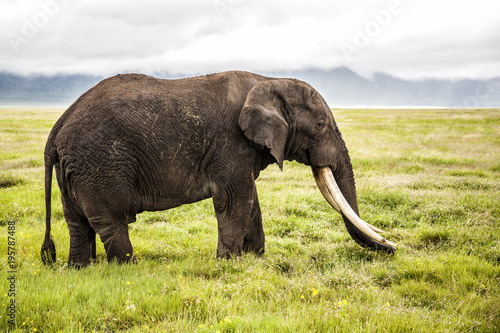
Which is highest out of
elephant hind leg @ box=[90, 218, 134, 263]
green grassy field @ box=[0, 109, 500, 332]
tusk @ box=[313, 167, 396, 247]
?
tusk @ box=[313, 167, 396, 247]

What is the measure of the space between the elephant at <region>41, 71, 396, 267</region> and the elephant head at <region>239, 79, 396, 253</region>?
0.6 inches

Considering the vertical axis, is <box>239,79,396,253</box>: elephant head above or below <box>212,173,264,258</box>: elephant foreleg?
above

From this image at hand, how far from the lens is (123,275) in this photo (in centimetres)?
544

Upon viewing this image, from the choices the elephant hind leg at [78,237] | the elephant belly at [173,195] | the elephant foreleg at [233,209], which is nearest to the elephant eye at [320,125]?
the elephant foreleg at [233,209]

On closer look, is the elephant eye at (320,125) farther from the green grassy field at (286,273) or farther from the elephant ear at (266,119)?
the green grassy field at (286,273)

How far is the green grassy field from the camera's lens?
4.29 metres

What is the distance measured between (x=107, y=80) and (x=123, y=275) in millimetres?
2953

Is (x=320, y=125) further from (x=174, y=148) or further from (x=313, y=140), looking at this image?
(x=174, y=148)

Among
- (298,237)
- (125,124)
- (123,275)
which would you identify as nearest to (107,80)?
(125,124)

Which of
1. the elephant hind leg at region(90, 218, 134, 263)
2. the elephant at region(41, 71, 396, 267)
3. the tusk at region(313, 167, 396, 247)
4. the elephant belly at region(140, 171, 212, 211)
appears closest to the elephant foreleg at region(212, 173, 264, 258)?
the elephant at region(41, 71, 396, 267)

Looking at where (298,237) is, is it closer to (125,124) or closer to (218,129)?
(218,129)

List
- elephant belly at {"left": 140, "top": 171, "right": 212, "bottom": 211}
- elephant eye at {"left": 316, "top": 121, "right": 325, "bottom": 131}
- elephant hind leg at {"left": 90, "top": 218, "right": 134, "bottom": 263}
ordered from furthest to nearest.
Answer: elephant eye at {"left": 316, "top": 121, "right": 325, "bottom": 131} < elephant belly at {"left": 140, "top": 171, "right": 212, "bottom": 211} < elephant hind leg at {"left": 90, "top": 218, "right": 134, "bottom": 263}

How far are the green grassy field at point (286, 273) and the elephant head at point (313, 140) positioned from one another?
696mm

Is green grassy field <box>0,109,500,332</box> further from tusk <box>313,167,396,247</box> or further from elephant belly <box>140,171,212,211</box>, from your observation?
elephant belly <box>140,171,212,211</box>
